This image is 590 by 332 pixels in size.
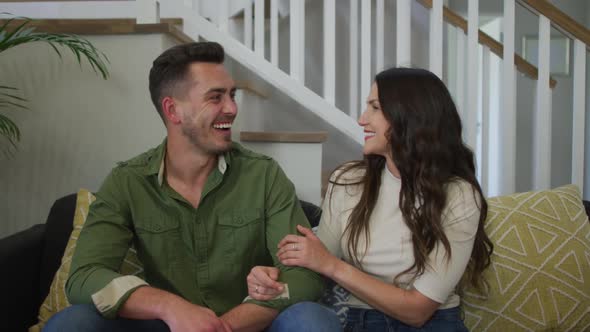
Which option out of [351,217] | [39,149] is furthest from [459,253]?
[39,149]

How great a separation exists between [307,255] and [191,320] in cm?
31

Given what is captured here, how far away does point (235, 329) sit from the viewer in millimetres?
1288

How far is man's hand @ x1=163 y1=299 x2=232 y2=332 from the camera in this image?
122 cm

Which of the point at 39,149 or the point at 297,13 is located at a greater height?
the point at 297,13

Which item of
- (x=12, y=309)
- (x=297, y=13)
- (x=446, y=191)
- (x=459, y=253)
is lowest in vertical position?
(x=12, y=309)

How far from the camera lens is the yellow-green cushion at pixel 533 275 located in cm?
163

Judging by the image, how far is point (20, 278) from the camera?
64.9 inches

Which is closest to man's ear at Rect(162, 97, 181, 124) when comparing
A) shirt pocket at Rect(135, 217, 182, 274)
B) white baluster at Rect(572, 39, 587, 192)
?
shirt pocket at Rect(135, 217, 182, 274)

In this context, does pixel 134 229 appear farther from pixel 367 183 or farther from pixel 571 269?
pixel 571 269

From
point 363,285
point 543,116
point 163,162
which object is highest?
point 543,116

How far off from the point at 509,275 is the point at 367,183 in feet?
1.61

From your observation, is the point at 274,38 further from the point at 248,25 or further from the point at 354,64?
the point at 354,64

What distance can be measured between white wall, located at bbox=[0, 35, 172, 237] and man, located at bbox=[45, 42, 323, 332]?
1.85ft

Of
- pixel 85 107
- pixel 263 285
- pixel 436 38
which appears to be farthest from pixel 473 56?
pixel 85 107
